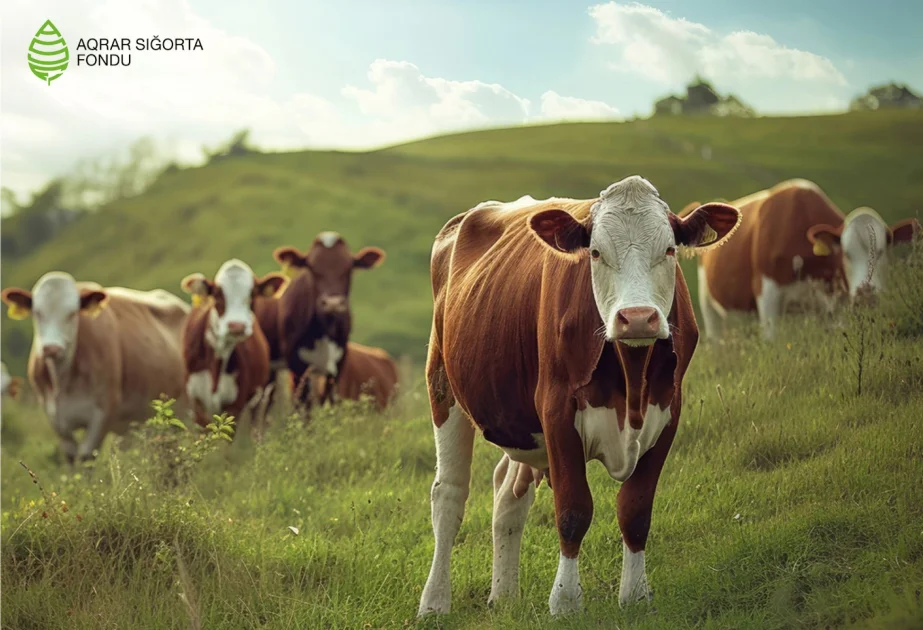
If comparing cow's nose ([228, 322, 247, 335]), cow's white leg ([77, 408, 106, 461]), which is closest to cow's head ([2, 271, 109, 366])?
cow's white leg ([77, 408, 106, 461])

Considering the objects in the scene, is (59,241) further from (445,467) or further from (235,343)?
(445,467)

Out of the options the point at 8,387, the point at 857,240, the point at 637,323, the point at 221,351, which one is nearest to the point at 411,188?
the point at 8,387

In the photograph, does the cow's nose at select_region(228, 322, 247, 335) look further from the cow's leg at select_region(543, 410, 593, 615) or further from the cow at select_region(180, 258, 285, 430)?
the cow's leg at select_region(543, 410, 593, 615)

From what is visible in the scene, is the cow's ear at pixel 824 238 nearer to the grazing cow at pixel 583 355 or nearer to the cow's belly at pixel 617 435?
the grazing cow at pixel 583 355

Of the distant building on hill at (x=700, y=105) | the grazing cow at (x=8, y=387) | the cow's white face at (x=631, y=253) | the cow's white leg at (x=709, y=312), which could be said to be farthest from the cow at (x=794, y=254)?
the distant building on hill at (x=700, y=105)

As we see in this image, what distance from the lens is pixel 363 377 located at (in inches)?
546

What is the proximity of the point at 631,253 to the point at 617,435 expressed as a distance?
849 millimetres

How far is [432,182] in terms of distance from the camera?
44500 millimetres

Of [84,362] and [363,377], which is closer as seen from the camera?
Result: [84,362]

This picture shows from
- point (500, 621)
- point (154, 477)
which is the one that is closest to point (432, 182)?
point (154, 477)

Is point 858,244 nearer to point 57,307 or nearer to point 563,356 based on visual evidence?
point 563,356

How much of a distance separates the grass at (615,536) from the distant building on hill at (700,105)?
29284 millimetres

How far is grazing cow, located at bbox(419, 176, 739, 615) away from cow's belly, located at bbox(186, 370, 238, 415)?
6.72 meters

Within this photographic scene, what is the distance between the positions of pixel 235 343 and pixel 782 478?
7365 mm
